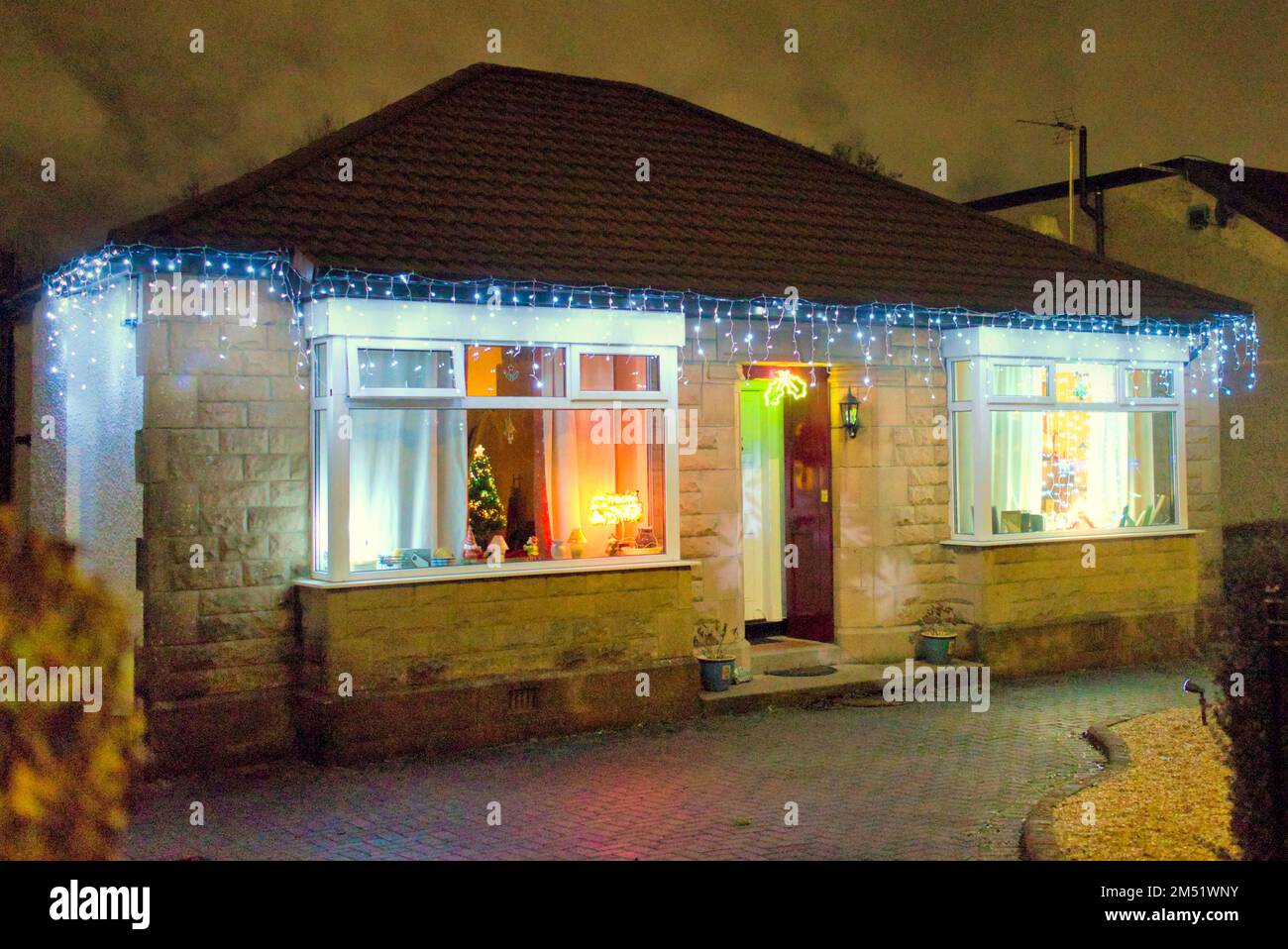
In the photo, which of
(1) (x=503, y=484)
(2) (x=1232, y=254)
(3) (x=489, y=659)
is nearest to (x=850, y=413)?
(1) (x=503, y=484)

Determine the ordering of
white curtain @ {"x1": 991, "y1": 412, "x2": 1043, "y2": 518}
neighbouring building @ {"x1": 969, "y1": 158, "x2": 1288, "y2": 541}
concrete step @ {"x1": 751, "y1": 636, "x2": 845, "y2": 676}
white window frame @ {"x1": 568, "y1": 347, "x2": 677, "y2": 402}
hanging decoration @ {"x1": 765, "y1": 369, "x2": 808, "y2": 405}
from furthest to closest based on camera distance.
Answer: neighbouring building @ {"x1": 969, "y1": 158, "x2": 1288, "y2": 541} → white curtain @ {"x1": 991, "y1": 412, "x2": 1043, "y2": 518} → hanging decoration @ {"x1": 765, "y1": 369, "x2": 808, "y2": 405} → concrete step @ {"x1": 751, "y1": 636, "x2": 845, "y2": 676} → white window frame @ {"x1": 568, "y1": 347, "x2": 677, "y2": 402}

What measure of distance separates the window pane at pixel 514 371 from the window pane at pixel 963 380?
4.58 meters

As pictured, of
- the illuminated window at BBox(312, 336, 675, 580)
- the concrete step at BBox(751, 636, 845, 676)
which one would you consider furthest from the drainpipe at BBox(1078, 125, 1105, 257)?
the illuminated window at BBox(312, 336, 675, 580)

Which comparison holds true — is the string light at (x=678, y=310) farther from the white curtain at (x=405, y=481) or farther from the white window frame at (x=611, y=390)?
the white curtain at (x=405, y=481)

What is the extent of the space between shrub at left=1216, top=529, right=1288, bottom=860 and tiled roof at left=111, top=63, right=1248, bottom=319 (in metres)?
5.89

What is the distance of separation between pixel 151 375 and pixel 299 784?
319 cm

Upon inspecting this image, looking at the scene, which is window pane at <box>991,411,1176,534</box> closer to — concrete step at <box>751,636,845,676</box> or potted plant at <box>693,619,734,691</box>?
concrete step at <box>751,636,845,676</box>

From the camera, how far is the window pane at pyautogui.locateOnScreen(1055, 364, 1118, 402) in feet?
45.7

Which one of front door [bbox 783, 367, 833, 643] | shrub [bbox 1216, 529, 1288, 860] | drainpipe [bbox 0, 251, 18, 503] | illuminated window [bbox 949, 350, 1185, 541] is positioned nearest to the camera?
shrub [bbox 1216, 529, 1288, 860]

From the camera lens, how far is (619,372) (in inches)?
449

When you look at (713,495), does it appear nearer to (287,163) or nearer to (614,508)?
(614,508)

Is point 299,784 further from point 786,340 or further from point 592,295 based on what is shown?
point 786,340

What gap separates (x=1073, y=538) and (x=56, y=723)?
38.6ft
